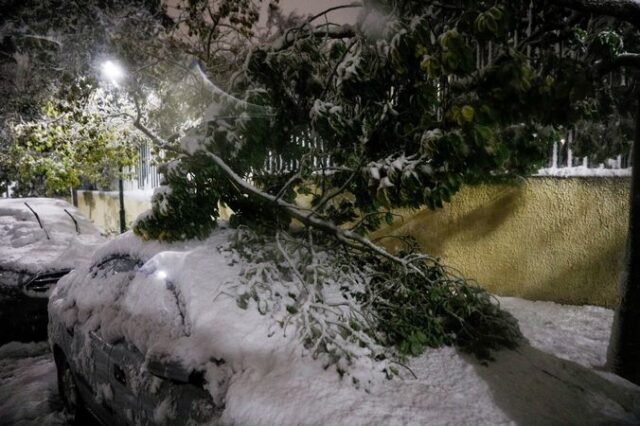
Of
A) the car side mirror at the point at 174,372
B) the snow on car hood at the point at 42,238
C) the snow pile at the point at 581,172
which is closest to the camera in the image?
the car side mirror at the point at 174,372

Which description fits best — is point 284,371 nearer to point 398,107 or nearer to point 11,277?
point 398,107

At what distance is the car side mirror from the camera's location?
8.17 ft

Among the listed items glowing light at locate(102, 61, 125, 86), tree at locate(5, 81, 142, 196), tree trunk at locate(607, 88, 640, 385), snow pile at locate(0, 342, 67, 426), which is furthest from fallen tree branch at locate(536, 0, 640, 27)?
tree at locate(5, 81, 142, 196)

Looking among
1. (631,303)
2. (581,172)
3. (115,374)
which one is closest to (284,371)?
(115,374)

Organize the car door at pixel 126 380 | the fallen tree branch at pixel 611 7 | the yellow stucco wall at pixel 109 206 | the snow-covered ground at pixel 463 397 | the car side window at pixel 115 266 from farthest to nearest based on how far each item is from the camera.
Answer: the yellow stucco wall at pixel 109 206 → the car side window at pixel 115 266 → the fallen tree branch at pixel 611 7 → the car door at pixel 126 380 → the snow-covered ground at pixel 463 397

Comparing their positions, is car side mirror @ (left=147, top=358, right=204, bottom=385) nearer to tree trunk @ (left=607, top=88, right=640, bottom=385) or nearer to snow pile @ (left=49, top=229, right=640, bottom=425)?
snow pile @ (left=49, top=229, right=640, bottom=425)

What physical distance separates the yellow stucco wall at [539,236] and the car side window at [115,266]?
410cm

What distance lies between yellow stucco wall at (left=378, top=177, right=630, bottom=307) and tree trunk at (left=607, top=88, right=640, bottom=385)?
1.58 meters

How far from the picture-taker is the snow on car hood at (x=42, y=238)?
577 cm

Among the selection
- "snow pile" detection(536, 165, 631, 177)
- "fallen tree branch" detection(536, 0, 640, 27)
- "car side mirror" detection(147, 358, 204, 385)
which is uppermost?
"fallen tree branch" detection(536, 0, 640, 27)

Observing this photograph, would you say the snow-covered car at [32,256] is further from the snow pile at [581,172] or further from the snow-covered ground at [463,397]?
the snow pile at [581,172]

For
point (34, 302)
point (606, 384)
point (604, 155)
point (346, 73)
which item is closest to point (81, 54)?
point (34, 302)

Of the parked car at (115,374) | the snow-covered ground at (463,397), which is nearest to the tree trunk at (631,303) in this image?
the snow-covered ground at (463,397)

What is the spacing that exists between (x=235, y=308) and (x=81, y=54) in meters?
8.14
